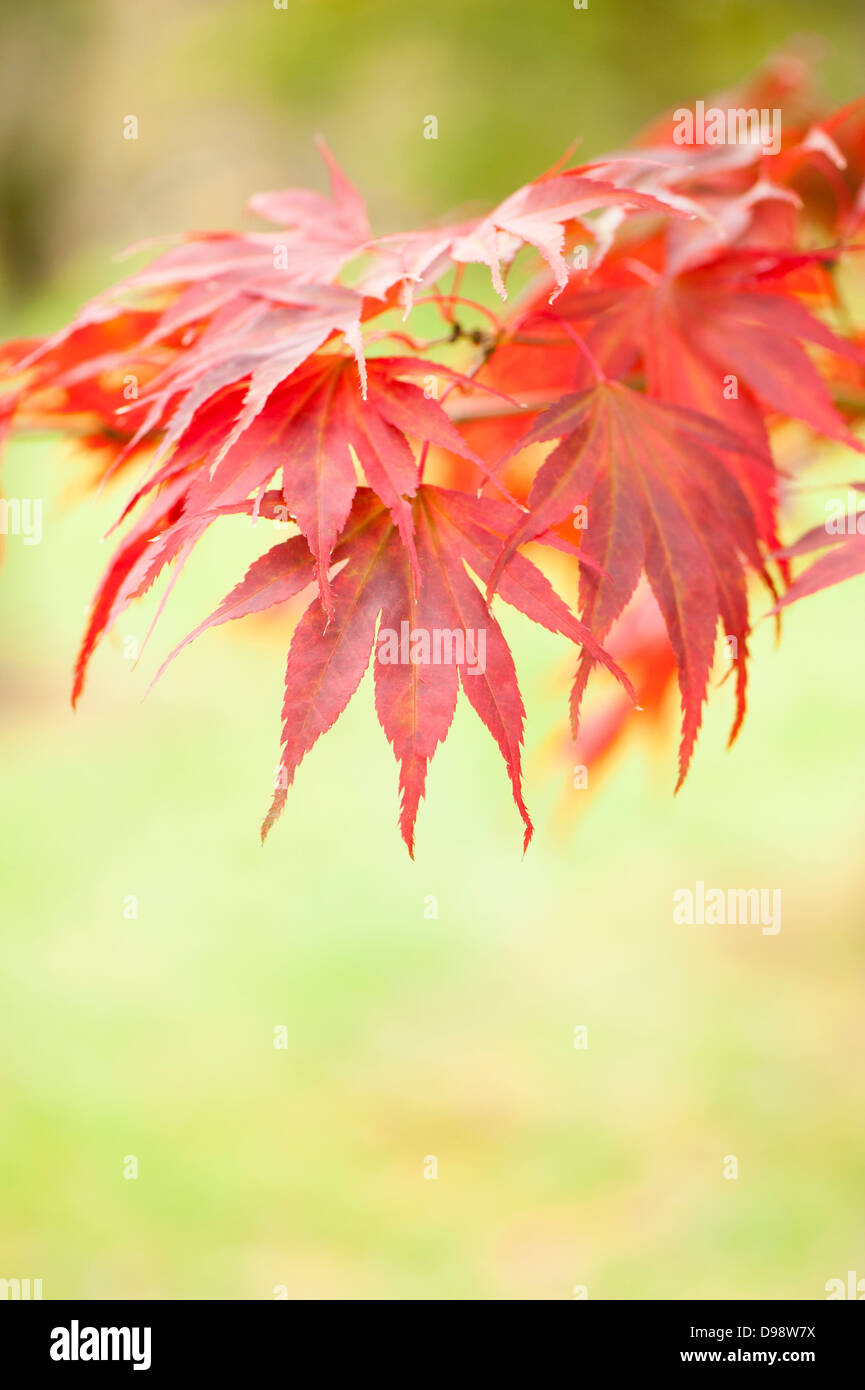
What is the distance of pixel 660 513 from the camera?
2.28 feet

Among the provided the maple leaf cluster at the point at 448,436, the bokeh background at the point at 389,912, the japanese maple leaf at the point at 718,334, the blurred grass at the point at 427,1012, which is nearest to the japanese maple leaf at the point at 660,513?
the maple leaf cluster at the point at 448,436

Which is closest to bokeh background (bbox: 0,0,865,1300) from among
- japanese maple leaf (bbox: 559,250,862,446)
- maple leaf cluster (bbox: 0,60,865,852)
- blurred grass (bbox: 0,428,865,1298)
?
blurred grass (bbox: 0,428,865,1298)

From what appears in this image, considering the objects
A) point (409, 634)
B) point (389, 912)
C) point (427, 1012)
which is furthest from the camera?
point (389, 912)

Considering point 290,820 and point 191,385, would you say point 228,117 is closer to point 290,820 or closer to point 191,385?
point 290,820

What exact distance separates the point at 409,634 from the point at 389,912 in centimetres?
245

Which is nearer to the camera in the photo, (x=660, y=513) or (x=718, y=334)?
(x=660, y=513)

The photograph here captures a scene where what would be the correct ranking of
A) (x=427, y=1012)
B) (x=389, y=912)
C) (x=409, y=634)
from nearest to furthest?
(x=409, y=634) → (x=427, y=1012) → (x=389, y=912)

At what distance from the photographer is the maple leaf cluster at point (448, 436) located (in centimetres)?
60

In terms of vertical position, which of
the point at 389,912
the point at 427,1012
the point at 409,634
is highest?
the point at 409,634

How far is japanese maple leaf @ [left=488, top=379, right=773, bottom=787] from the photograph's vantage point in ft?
2.13

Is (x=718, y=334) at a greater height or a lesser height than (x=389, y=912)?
greater

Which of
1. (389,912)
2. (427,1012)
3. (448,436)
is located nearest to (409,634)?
(448,436)

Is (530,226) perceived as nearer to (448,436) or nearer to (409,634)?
(448,436)

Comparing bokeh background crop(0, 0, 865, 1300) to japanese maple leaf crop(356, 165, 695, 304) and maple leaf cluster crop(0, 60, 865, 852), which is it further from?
japanese maple leaf crop(356, 165, 695, 304)
